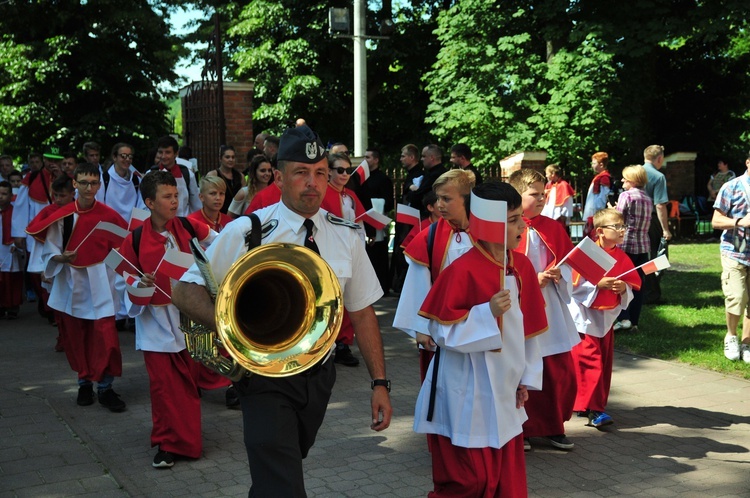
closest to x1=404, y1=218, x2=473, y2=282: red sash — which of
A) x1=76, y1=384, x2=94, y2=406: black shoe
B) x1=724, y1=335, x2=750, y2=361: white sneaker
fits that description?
x1=76, y1=384, x2=94, y2=406: black shoe

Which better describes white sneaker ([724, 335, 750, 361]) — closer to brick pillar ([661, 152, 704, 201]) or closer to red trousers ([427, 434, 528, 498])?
red trousers ([427, 434, 528, 498])

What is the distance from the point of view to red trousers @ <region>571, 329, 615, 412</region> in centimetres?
679

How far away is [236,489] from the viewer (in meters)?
5.58

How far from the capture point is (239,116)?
1683 cm

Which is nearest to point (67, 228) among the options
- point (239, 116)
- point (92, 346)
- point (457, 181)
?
point (92, 346)

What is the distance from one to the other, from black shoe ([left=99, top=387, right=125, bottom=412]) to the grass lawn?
5060mm

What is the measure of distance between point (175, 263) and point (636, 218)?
255 inches

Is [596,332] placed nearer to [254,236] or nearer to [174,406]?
[174,406]

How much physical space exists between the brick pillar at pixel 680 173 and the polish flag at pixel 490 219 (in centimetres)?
2315

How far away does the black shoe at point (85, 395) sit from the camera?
7648mm

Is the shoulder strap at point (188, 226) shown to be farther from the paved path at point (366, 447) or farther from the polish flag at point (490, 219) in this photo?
the polish flag at point (490, 219)

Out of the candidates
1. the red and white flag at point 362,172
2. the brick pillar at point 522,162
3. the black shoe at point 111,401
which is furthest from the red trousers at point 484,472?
the brick pillar at point 522,162

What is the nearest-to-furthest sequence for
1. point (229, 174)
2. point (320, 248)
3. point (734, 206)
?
1. point (320, 248)
2. point (734, 206)
3. point (229, 174)

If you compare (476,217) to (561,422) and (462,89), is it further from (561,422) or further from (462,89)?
(462,89)
